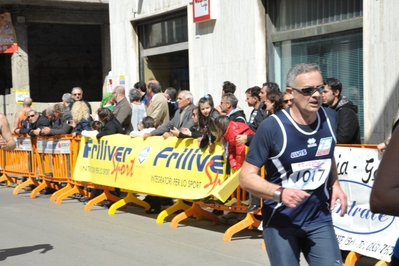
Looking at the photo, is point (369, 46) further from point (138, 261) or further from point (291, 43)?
point (138, 261)

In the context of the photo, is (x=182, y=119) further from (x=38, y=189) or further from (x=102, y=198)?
(x=38, y=189)

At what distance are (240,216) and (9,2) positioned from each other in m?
15.1

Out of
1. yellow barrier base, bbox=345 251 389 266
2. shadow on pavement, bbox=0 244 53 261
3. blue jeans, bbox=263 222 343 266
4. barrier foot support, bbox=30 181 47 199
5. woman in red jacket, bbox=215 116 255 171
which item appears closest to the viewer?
blue jeans, bbox=263 222 343 266

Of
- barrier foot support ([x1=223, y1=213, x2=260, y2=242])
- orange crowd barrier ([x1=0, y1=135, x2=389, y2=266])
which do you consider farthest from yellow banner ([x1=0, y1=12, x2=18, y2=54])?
barrier foot support ([x1=223, y1=213, x2=260, y2=242])

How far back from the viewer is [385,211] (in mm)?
2537

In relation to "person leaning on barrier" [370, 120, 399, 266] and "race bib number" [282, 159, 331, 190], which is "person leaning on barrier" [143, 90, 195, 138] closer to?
"race bib number" [282, 159, 331, 190]

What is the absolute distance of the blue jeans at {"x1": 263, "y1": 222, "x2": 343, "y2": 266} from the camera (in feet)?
13.6

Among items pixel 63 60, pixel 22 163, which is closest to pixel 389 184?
pixel 22 163

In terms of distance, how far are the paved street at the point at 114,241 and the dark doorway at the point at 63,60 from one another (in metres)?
19.8

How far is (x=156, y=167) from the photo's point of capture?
10164 mm

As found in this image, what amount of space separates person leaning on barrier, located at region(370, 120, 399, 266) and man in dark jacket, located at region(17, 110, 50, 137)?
12.0m

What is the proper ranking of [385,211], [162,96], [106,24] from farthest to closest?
[106,24]
[162,96]
[385,211]

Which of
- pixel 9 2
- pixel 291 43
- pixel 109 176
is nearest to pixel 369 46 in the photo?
pixel 291 43

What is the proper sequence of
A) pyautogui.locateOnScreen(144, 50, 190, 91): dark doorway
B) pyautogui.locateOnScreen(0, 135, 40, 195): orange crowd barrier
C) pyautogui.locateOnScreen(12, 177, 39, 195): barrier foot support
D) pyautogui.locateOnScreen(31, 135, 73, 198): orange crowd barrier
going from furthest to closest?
pyautogui.locateOnScreen(144, 50, 190, 91): dark doorway < pyautogui.locateOnScreen(0, 135, 40, 195): orange crowd barrier < pyautogui.locateOnScreen(12, 177, 39, 195): barrier foot support < pyautogui.locateOnScreen(31, 135, 73, 198): orange crowd barrier
